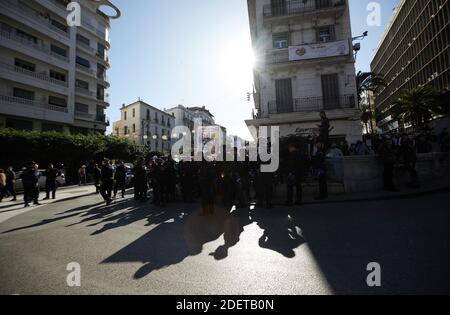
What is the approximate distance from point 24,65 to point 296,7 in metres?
27.7

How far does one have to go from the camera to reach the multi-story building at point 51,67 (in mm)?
21828

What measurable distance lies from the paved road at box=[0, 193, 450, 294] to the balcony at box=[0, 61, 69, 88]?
23.2 metres

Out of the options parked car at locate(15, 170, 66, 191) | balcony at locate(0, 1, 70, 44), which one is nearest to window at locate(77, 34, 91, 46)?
balcony at locate(0, 1, 70, 44)

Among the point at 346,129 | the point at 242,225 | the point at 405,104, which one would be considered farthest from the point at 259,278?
the point at 405,104

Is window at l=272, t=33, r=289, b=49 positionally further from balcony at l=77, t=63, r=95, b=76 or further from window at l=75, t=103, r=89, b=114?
window at l=75, t=103, r=89, b=114

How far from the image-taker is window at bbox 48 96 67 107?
25761 mm

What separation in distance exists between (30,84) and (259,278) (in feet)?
99.6

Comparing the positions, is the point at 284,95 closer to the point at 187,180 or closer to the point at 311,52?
the point at 311,52

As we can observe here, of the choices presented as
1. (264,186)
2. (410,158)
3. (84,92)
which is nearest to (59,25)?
(84,92)

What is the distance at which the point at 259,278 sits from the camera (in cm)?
296

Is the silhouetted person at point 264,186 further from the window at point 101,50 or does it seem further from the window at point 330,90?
the window at point 101,50

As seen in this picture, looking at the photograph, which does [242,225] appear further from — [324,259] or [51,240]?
[51,240]

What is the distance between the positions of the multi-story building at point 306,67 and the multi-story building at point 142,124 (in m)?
32.0

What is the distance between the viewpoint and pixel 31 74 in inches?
924
